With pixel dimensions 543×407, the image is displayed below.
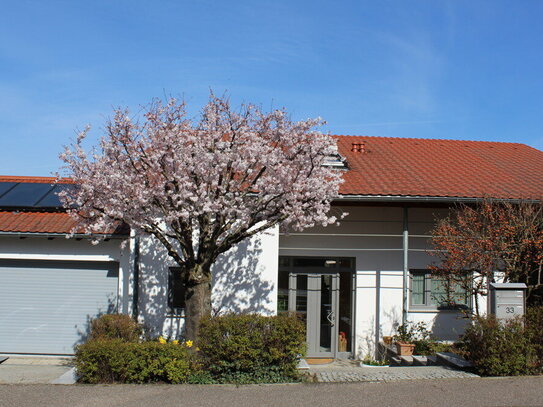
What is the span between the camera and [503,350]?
27.3ft

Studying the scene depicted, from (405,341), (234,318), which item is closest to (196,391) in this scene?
(234,318)

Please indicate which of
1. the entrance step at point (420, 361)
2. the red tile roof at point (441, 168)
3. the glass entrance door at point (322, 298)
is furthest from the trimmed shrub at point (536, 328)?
the glass entrance door at point (322, 298)

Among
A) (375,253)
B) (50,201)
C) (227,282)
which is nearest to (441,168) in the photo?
(375,253)

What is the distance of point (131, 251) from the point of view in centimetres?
1158

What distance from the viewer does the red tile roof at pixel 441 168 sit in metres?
12.2

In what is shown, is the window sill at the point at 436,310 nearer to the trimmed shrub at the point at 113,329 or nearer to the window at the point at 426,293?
the window at the point at 426,293

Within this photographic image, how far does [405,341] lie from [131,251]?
5.95 metres

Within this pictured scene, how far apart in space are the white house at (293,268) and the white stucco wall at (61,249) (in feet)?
0.07

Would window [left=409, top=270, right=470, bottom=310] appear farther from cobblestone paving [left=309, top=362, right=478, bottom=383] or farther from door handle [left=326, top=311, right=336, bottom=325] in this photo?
cobblestone paving [left=309, top=362, right=478, bottom=383]

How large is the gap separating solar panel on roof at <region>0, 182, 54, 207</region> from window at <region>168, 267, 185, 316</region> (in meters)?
3.65

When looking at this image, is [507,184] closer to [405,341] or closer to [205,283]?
[405,341]

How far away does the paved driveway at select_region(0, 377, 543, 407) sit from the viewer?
7105 millimetres

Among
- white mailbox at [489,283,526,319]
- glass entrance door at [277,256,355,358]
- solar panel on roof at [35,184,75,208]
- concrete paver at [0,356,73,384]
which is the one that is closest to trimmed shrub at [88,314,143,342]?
concrete paver at [0,356,73,384]

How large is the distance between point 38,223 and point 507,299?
915 cm
